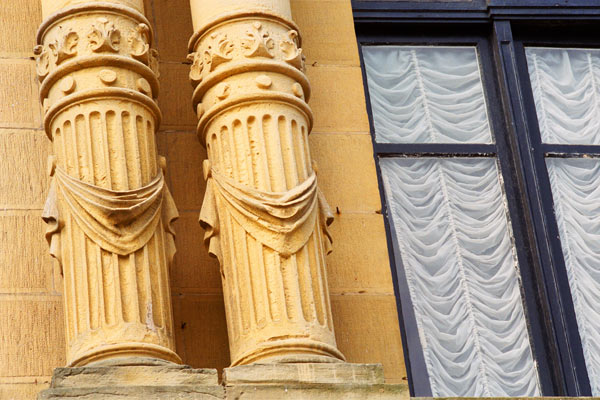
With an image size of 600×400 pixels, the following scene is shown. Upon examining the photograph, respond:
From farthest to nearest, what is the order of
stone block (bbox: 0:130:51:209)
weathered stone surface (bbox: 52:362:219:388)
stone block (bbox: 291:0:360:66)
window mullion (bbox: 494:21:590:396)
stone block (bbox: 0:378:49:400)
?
1. stone block (bbox: 291:0:360:66)
2. window mullion (bbox: 494:21:590:396)
3. stone block (bbox: 0:130:51:209)
4. stone block (bbox: 0:378:49:400)
5. weathered stone surface (bbox: 52:362:219:388)

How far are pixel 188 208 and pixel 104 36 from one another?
1.16m

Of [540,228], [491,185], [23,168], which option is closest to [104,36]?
[23,168]

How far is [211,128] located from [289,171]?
0.53m

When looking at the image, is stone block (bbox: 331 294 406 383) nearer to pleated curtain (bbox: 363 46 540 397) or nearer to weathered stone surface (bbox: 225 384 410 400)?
pleated curtain (bbox: 363 46 540 397)

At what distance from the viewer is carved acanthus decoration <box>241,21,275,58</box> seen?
8508 millimetres

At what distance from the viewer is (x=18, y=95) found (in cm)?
915

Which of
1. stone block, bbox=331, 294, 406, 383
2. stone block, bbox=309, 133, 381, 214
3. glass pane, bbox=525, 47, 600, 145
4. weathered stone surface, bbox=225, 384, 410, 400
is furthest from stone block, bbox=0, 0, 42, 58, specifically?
glass pane, bbox=525, 47, 600, 145

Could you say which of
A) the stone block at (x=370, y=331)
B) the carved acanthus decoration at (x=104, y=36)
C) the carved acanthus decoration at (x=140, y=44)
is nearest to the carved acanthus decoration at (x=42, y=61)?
the carved acanthus decoration at (x=104, y=36)

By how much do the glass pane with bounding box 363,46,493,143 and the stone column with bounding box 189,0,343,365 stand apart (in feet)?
4.09

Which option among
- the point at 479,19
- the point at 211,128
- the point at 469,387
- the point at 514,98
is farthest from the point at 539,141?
the point at 211,128

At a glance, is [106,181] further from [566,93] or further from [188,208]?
[566,93]

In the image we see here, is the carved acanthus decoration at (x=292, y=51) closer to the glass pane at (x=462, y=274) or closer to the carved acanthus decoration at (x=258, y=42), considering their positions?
the carved acanthus decoration at (x=258, y=42)

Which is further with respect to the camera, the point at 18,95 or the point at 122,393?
the point at 18,95

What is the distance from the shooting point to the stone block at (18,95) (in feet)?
29.7
